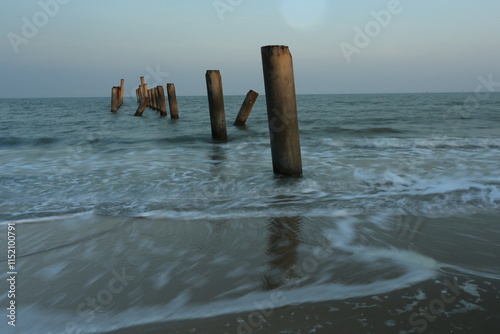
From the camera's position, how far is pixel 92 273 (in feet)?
7.08

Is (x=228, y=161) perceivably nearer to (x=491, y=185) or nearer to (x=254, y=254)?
(x=491, y=185)

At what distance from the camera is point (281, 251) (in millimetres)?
2375

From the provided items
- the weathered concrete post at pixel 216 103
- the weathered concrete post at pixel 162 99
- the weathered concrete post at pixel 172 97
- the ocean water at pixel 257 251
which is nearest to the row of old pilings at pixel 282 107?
the ocean water at pixel 257 251

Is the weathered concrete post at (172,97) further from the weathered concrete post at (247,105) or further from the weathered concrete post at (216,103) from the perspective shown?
the weathered concrete post at (216,103)

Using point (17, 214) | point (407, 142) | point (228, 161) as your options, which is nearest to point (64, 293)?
point (17, 214)

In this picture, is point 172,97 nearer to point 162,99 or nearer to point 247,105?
point 162,99

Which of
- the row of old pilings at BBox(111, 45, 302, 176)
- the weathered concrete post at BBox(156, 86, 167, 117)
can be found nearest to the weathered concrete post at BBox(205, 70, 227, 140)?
the row of old pilings at BBox(111, 45, 302, 176)

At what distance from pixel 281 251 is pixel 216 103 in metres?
7.46

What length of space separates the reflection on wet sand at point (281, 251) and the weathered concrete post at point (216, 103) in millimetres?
6742

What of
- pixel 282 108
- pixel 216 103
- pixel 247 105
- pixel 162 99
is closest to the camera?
pixel 282 108

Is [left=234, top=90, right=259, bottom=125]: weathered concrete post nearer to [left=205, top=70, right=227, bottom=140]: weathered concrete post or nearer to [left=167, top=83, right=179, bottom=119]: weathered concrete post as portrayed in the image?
[left=205, top=70, right=227, bottom=140]: weathered concrete post

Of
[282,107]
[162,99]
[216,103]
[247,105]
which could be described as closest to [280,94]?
[282,107]

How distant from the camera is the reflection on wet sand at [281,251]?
6.51 feet

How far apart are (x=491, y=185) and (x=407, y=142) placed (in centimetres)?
513
